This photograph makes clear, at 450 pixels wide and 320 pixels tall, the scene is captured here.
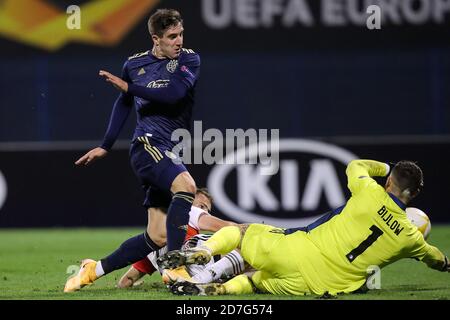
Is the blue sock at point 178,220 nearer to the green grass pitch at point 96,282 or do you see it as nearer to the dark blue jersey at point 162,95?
the green grass pitch at point 96,282

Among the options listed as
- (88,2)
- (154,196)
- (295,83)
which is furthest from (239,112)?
(154,196)

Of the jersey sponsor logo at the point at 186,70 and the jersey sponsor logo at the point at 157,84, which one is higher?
the jersey sponsor logo at the point at 186,70

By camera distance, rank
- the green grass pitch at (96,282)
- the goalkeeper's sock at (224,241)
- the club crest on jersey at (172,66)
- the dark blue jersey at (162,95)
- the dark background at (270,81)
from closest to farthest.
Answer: the goalkeeper's sock at (224,241)
the green grass pitch at (96,282)
the dark blue jersey at (162,95)
the club crest on jersey at (172,66)
the dark background at (270,81)

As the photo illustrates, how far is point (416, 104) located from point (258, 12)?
7.64 ft

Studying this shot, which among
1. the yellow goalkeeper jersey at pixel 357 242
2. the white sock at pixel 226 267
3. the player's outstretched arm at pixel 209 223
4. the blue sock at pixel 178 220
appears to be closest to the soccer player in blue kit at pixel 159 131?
the blue sock at pixel 178 220

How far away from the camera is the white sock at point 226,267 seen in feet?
19.6

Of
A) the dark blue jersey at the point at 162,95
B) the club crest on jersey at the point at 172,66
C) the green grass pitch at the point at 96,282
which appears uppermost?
the club crest on jersey at the point at 172,66

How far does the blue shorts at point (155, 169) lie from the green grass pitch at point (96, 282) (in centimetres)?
59

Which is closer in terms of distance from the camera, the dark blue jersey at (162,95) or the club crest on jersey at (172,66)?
the dark blue jersey at (162,95)

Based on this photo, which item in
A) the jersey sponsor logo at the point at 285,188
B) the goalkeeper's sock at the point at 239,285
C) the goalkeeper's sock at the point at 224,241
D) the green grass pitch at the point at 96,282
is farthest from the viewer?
the jersey sponsor logo at the point at 285,188

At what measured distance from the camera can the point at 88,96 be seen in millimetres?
12352

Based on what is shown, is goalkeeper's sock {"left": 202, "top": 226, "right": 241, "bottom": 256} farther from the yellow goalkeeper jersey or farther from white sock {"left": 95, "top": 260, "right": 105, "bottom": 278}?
white sock {"left": 95, "top": 260, "right": 105, "bottom": 278}

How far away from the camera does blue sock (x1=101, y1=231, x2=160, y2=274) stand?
625cm

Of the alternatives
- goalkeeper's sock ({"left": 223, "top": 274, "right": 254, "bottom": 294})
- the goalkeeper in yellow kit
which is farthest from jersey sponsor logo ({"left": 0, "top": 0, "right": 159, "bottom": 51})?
the goalkeeper in yellow kit
